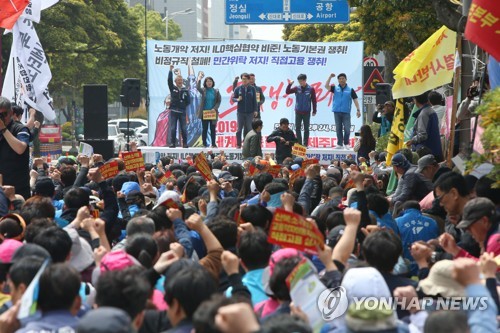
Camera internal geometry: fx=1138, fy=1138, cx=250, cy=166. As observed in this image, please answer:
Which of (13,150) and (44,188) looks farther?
(13,150)

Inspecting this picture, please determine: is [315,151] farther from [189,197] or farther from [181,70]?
[189,197]

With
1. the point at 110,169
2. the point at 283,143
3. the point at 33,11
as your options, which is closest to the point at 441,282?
the point at 110,169

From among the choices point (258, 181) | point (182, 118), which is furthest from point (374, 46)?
point (258, 181)

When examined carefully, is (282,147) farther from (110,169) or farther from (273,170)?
(110,169)

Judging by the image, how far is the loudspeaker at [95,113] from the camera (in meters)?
28.2

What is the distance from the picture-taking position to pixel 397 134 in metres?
16.1

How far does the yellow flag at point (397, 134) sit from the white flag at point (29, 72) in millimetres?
6184

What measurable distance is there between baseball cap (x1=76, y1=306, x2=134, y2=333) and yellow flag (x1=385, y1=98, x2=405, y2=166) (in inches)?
456

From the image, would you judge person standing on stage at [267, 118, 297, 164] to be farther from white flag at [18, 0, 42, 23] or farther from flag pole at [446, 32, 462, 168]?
flag pole at [446, 32, 462, 168]

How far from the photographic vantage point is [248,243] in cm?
681

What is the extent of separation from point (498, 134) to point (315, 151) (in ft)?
67.2

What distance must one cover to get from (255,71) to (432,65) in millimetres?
15577

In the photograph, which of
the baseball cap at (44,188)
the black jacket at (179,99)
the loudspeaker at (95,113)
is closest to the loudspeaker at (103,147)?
the loudspeaker at (95,113)

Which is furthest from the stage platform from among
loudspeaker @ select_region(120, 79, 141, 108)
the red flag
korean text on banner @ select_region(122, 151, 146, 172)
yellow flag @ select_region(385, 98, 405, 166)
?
korean text on banner @ select_region(122, 151, 146, 172)
